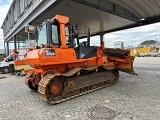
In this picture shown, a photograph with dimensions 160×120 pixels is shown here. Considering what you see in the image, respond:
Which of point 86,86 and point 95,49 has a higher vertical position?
point 95,49

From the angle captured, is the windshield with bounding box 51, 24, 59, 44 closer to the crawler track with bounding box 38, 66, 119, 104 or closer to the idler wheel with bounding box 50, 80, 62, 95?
the crawler track with bounding box 38, 66, 119, 104

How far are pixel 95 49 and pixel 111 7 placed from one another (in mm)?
5027

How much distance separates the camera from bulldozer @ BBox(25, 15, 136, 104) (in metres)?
5.82

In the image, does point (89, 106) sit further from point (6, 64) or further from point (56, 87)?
point (6, 64)

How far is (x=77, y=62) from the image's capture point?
695 cm

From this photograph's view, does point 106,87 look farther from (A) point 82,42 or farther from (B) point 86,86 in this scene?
(A) point 82,42

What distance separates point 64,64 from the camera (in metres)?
6.59

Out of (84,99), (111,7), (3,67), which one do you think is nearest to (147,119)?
(84,99)

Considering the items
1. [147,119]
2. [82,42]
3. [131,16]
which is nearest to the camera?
[147,119]

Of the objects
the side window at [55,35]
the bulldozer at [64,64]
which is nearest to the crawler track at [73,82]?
the bulldozer at [64,64]

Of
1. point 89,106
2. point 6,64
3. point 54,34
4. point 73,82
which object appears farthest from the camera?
point 6,64

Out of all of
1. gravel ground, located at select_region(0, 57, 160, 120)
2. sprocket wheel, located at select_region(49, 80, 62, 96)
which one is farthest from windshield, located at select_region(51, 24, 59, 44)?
gravel ground, located at select_region(0, 57, 160, 120)

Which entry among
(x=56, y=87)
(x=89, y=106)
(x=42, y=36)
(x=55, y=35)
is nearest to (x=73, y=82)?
(x=56, y=87)

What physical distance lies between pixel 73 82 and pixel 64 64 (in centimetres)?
80
